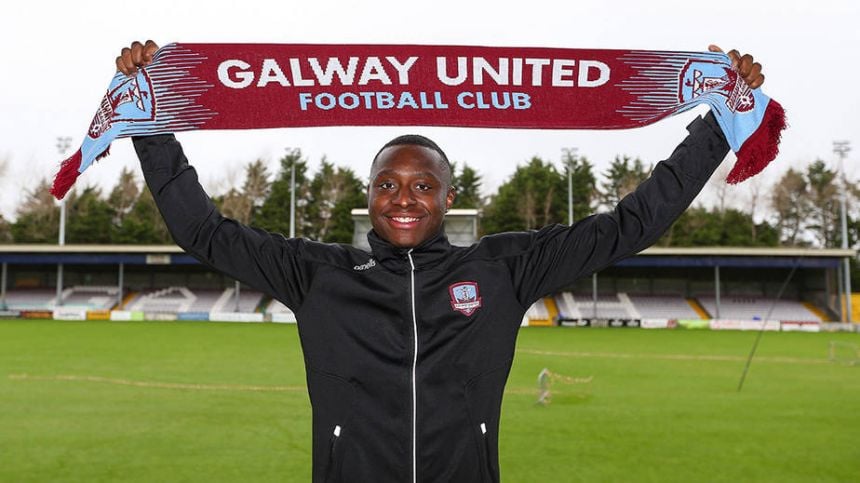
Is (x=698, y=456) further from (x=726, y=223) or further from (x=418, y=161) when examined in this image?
(x=726, y=223)

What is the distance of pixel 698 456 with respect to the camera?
8.17m

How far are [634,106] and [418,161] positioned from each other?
122 centimetres

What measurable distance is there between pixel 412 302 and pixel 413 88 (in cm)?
106

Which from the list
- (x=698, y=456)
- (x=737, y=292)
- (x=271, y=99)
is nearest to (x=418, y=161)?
(x=271, y=99)

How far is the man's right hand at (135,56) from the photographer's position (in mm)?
2719

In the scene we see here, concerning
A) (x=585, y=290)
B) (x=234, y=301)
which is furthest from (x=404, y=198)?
(x=585, y=290)

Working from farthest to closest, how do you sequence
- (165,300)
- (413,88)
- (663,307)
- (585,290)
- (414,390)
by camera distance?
(585,290)
(165,300)
(663,307)
(413,88)
(414,390)

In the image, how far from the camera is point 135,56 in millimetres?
2729

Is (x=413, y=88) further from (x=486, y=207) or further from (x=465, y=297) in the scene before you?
(x=486, y=207)

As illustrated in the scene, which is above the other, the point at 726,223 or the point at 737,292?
the point at 726,223

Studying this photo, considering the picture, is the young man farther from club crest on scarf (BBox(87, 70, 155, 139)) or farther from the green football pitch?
the green football pitch

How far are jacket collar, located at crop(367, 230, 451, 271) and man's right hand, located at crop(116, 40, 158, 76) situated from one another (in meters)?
1.22

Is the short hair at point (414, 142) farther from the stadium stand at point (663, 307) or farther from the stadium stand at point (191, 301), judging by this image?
the stadium stand at point (191, 301)

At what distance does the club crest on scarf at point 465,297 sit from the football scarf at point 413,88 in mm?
915
